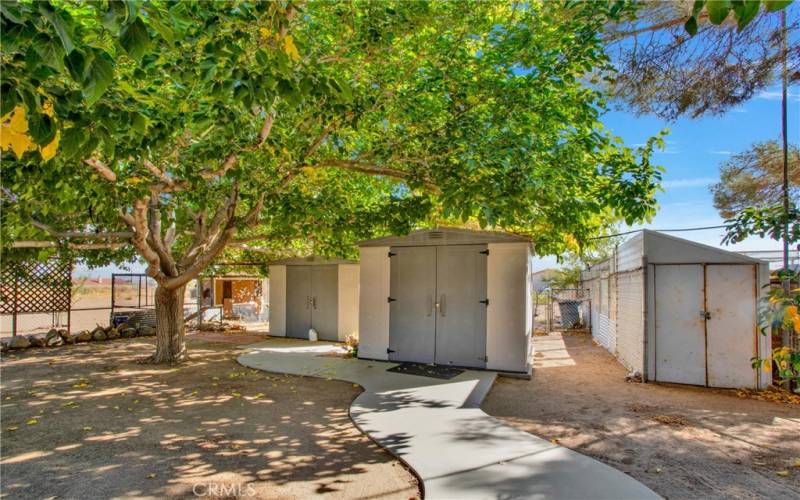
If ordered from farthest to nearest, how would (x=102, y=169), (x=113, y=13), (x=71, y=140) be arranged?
(x=102, y=169)
(x=71, y=140)
(x=113, y=13)

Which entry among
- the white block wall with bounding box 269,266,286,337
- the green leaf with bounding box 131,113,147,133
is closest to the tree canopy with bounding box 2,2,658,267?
the green leaf with bounding box 131,113,147,133

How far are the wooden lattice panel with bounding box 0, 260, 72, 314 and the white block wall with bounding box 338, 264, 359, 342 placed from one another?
6.78m

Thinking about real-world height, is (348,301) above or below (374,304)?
below

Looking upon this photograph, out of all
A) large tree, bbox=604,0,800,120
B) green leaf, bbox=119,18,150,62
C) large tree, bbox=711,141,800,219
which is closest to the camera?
green leaf, bbox=119,18,150,62

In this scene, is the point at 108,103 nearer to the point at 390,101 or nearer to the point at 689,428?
the point at 390,101

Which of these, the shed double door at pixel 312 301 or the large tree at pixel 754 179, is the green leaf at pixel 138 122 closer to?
the large tree at pixel 754 179

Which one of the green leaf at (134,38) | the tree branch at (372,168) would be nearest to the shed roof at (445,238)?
the tree branch at (372,168)

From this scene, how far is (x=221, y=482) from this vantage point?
3.20 meters

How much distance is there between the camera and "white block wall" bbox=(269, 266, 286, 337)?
11500 mm

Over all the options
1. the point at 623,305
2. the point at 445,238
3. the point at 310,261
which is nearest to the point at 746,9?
the point at 445,238

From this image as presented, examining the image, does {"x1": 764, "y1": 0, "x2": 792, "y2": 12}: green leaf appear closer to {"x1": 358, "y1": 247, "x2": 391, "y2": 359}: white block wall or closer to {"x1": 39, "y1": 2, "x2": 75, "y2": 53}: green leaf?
{"x1": 39, "y1": 2, "x2": 75, "y2": 53}: green leaf

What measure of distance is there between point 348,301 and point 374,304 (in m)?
2.62

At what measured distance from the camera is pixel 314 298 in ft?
36.2

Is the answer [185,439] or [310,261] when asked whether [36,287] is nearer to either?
[310,261]
